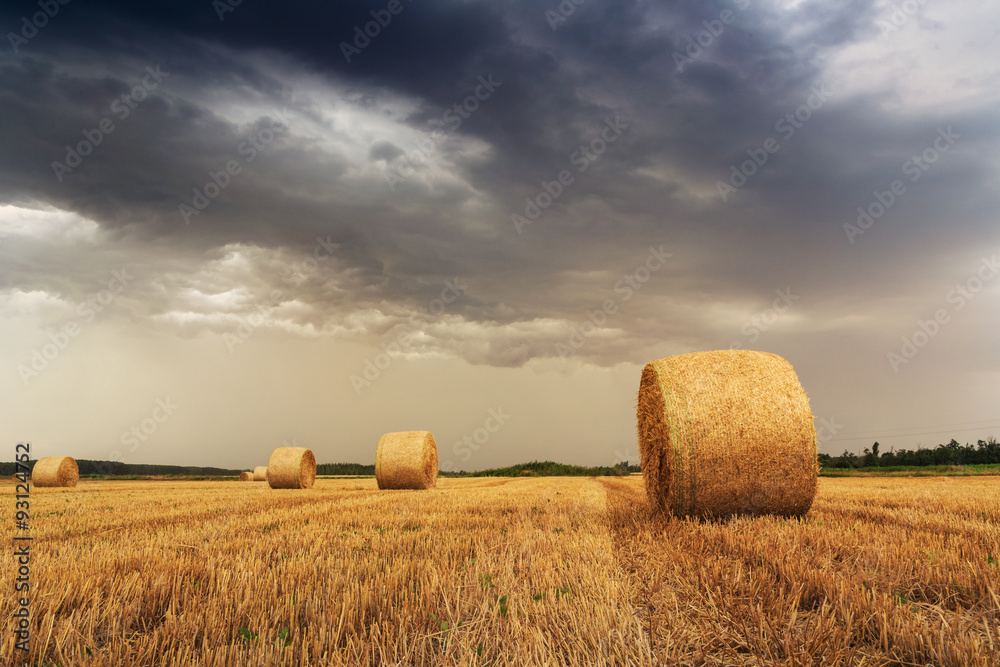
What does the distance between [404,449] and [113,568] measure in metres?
14.8

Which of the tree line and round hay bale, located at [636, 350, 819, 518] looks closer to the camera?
round hay bale, located at [636, 350, 819, 518]

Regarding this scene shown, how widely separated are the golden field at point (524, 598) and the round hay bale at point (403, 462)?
41.2 ft

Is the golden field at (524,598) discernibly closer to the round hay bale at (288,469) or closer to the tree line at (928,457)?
the round hay bale at (288,469)

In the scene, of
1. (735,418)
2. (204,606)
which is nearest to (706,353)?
(735,418)

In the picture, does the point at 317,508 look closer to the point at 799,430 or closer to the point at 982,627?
the point at 799,430

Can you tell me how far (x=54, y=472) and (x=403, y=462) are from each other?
841 inches

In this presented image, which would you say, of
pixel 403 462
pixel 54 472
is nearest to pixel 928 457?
pixel 403 462

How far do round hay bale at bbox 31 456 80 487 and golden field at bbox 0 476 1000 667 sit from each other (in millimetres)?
27485

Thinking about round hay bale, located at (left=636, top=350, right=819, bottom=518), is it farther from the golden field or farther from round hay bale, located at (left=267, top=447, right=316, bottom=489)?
A: round hay bale, located at (left=267, top=447, right=316, bottom=489)

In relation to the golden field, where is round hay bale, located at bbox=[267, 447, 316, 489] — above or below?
below

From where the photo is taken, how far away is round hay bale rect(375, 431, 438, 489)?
59.7ft

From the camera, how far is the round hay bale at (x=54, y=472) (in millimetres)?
26328

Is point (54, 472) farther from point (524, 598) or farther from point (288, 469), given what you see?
point (524, 598)

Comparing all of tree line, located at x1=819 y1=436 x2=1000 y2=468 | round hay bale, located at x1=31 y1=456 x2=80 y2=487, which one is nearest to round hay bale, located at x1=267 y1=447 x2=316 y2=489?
round hay bale, located at x1=31 y1=456 x2=80 y2=487
